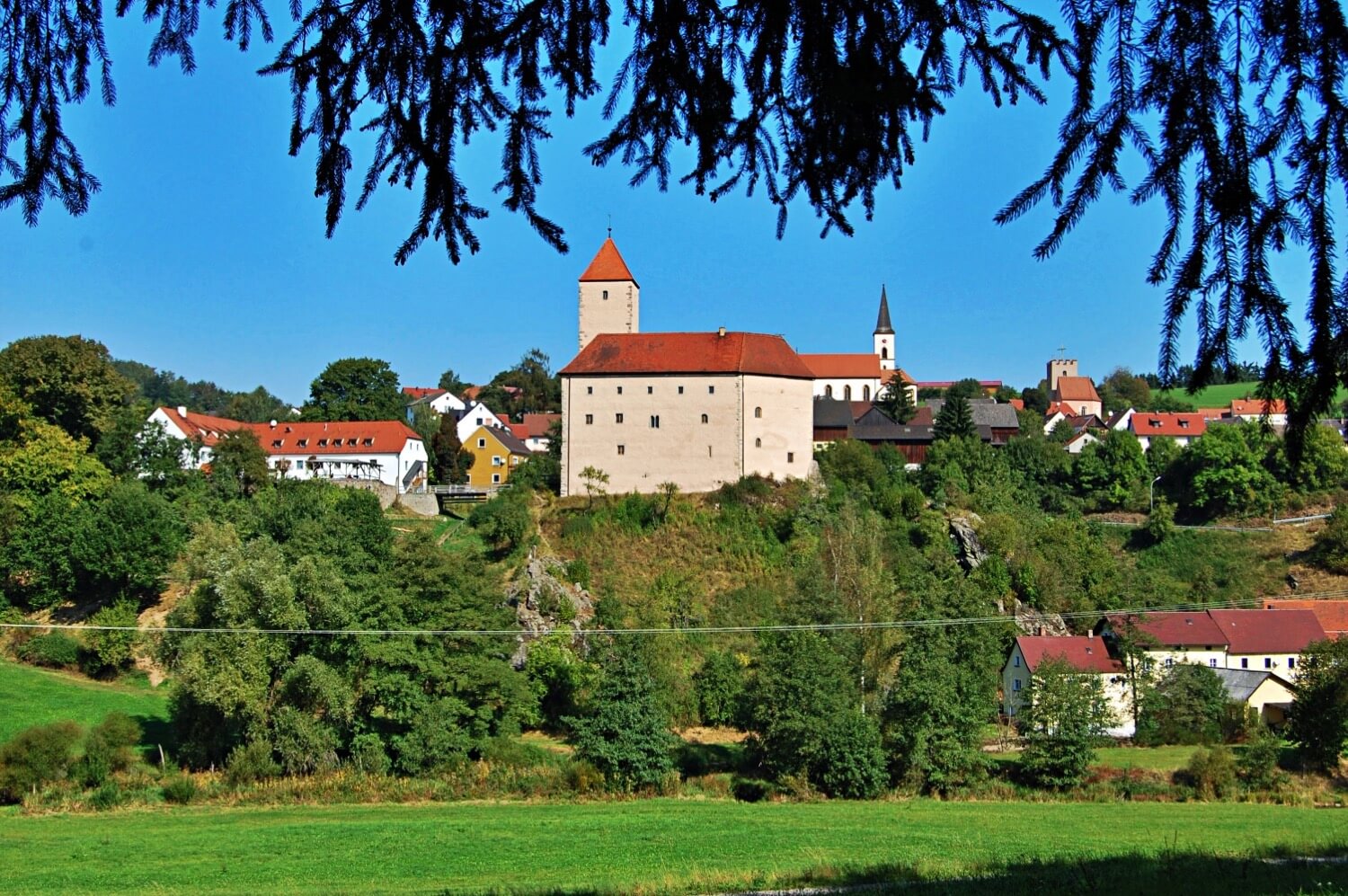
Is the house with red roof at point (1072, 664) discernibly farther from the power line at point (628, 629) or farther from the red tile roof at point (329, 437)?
the red tile roof at point (329, 437)

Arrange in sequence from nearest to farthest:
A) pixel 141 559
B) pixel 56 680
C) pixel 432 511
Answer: pixel 56 680 → pixel 141 559 → pixel 432 511

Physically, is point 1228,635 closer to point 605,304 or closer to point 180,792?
point 605,304

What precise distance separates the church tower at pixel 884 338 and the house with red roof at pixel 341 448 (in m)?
54.5

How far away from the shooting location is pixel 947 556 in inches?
1655

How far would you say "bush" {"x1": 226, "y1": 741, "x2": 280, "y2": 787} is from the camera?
95.7 feet

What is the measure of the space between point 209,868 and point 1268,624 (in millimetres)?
36730

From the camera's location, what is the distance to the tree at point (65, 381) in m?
49.6

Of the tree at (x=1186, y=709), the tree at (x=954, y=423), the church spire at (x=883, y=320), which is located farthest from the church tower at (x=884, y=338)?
the tree at (x=1186, y=709)

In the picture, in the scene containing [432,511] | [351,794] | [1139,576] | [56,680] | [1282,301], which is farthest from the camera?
[432,511]

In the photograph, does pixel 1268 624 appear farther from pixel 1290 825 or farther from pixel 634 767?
pixel 634 767

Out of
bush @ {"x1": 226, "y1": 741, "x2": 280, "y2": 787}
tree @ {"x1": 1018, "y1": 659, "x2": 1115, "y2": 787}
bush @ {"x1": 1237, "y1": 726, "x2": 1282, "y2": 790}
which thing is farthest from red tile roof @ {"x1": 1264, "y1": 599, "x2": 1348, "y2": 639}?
bush @ {"x1": 226, "y1": 741, "x2": 280, "y2": 787}

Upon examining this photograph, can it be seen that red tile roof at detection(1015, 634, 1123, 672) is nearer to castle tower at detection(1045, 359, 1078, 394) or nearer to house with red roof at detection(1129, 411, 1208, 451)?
house with red roof at detection(1129, 411, 1208, 451)

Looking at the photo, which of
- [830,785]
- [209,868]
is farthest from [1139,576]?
[209,868]

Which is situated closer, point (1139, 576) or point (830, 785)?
point (830, 785)
